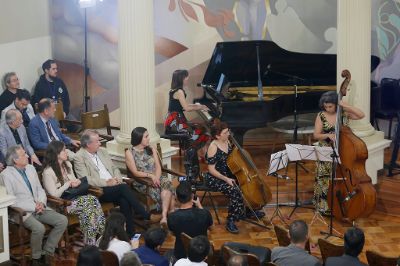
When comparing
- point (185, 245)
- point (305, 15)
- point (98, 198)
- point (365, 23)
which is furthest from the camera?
point (305, 15)

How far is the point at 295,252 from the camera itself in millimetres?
5582

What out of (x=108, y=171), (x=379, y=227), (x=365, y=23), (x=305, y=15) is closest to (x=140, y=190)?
(x=108, y=171)

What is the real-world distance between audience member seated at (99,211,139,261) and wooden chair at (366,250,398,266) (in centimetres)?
178

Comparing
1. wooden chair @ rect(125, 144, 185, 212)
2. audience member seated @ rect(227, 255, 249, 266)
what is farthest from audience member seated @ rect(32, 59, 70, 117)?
audience member seated @ rect(227, 255, 249, 266)

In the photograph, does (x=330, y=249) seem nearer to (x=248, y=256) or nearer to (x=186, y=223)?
(x=248, y=256)

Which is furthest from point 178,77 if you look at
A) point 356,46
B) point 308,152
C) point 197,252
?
point 197,252

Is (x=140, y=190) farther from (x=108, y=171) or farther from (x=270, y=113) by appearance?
(x=270, y=113)

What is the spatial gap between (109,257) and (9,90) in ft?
15.2

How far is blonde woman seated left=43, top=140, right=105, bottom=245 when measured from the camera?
725cm

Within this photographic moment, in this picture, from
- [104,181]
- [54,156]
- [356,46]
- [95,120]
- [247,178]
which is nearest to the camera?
[54,156]

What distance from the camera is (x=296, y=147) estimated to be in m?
7.76

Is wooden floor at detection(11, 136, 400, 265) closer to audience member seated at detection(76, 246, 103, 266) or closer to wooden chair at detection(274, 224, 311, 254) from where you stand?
wooden chair at detection(274, 224, 311, 254)

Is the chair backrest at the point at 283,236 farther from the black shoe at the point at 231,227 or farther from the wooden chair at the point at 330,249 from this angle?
the black shoe at the point at 231,227

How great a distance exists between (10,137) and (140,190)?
146 centimetres
